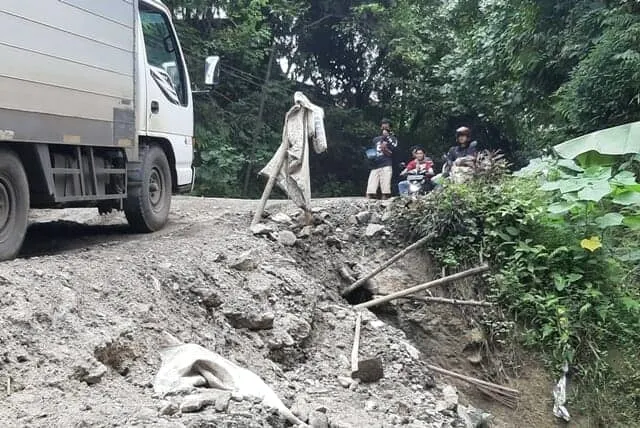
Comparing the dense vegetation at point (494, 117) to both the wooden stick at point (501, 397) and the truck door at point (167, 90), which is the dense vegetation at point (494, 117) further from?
the truck door at point (167, 90)

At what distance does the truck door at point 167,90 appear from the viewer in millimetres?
7148

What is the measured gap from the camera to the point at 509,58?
41.9 feet

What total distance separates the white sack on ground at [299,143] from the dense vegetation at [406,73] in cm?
486

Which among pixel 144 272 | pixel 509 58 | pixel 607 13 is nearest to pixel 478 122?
pixel 509 58

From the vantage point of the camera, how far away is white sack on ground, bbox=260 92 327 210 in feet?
24.2

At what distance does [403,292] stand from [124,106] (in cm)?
373

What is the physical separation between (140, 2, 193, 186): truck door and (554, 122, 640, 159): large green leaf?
4.78 metres

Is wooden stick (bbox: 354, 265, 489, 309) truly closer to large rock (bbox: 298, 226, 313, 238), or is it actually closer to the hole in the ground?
the hole in the ground

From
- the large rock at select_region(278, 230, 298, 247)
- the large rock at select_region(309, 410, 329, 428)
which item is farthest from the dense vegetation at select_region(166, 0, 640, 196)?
the large rock at select_region(309, 410, 329, 428)

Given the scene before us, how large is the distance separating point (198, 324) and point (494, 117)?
1467 cm

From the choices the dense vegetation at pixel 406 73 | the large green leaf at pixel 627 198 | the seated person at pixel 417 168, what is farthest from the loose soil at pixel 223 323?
the dense vegetation at pixel 406 73

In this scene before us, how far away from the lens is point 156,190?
751 centimetres

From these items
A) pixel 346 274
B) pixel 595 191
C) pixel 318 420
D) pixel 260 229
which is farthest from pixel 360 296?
pixel 318 420

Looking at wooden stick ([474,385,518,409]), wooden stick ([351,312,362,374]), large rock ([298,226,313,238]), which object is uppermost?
large rock ([298,226,313,238])
